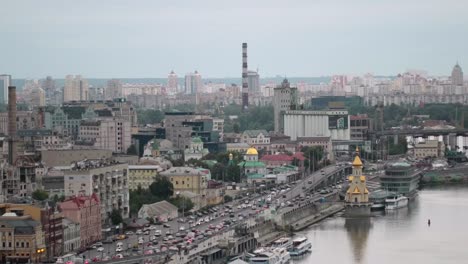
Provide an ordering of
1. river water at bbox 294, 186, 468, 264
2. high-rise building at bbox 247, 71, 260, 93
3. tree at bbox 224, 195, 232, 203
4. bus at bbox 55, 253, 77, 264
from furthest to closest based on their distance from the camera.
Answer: high-rise building at bbox 247, 71, 260, 93 → tree at bbox 224, 195, 232, 203 → river water at bbox 294, 186, 468, 264 → bus at bbox 55, 253, 77, 264

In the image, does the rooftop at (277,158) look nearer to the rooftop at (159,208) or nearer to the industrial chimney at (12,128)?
the industrial chimney at (12,128)

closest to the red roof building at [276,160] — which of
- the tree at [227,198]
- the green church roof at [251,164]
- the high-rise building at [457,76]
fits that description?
the green church roof at [251,164]

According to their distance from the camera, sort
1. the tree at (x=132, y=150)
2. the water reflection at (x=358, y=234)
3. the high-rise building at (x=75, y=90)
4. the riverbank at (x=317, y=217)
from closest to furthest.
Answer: the water reflection at (x=358, y=234) → the riverbank at (x=317, y=217) → the tree at (x=132, y=150) → the high-rise building at (x=75, y=90)

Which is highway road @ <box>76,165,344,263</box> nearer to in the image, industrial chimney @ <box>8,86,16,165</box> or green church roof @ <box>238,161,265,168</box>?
green church roof @ <box>238,161,265,168</box>

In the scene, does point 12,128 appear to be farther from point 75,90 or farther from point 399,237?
point 75,90

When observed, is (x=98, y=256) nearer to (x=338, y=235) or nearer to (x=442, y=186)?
(x=338, y=235)

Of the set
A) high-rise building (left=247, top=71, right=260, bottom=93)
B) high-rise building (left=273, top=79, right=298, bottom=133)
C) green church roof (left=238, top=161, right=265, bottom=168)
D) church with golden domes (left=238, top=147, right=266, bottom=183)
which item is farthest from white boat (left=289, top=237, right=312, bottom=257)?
high-rise building (left=247, top=71, right=260, bottom=93)

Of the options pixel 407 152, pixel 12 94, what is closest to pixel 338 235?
pixel 12 94
